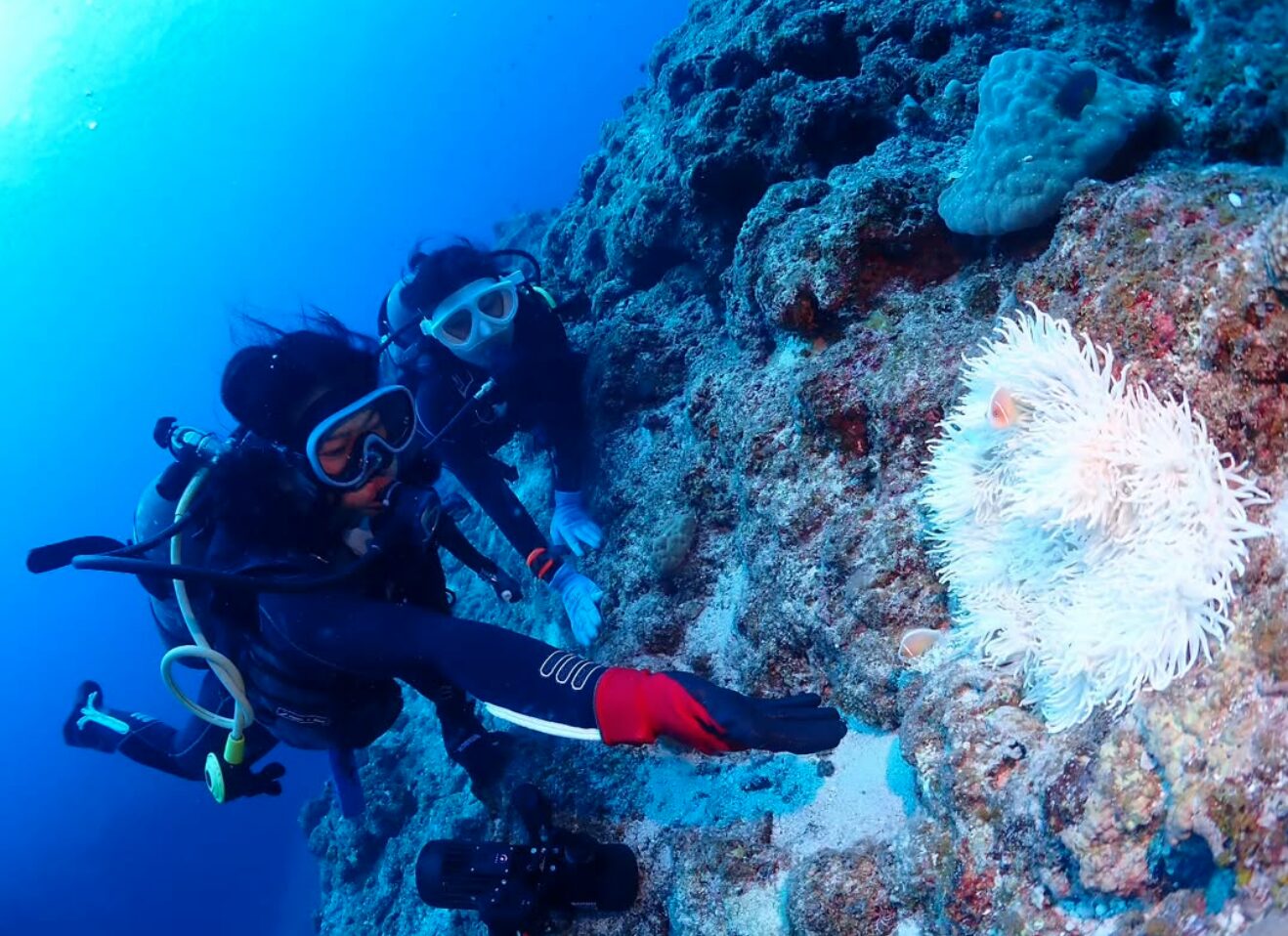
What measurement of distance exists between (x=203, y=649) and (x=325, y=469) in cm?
105

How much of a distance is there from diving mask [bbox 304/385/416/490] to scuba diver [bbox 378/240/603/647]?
7.29 ft

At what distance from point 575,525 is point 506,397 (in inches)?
51.8

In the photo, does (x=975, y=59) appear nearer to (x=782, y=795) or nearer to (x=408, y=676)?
(x=782, y=795)

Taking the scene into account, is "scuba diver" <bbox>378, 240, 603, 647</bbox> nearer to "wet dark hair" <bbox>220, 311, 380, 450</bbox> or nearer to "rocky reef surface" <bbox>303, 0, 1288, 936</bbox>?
"rocky reef surface" <bbox>303, 0, 1288, 936</bbox>

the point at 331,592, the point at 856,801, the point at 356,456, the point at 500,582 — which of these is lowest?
the point at 856,801

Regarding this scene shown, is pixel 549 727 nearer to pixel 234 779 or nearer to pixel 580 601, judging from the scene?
pixel 234 779

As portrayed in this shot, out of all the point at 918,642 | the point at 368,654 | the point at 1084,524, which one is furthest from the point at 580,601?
the point at 1084,524

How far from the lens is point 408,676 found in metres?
3.47

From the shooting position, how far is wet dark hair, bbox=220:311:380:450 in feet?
11.4

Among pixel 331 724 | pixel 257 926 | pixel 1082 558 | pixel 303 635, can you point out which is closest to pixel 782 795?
pixel 1082 558

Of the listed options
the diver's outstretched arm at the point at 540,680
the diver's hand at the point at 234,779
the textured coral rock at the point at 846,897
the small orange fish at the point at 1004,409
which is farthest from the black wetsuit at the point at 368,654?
the small orange fish at the point at 1004,409

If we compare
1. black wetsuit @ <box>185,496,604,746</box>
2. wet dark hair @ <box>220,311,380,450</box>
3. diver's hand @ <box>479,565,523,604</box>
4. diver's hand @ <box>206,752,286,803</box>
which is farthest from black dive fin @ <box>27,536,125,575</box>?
diver's hand @ <box>479,565,523,604</box>

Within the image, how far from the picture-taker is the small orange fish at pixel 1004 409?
1.87 m

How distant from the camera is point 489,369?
20.5 ft
